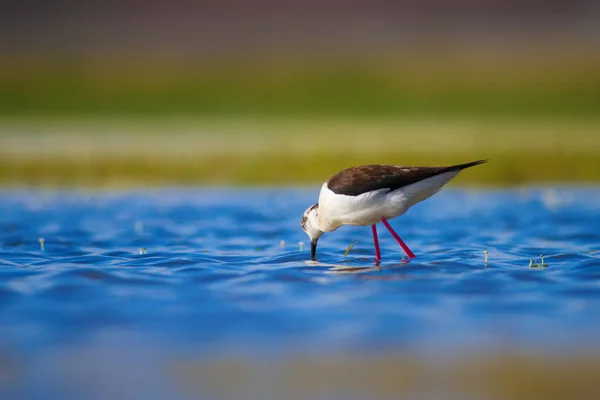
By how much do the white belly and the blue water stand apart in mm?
549

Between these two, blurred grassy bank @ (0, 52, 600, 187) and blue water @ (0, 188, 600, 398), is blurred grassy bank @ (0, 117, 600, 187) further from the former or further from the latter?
blue water @ (0, 188, 600, 398)

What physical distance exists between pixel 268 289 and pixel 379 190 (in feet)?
7.18

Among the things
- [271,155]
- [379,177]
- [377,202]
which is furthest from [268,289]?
[271,155]

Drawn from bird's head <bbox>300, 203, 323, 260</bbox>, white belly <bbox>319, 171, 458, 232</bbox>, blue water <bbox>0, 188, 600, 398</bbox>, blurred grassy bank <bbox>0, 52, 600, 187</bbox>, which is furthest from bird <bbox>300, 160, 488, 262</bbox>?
blurred grassy bank <bbox>0, 52, 600, 187</bbox>

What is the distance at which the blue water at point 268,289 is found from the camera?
6656 mm

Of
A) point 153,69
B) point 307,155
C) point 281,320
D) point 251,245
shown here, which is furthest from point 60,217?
point 153,69

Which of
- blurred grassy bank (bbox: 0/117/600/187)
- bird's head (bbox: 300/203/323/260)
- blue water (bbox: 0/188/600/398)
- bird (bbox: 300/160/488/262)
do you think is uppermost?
blurred grassy bank (bbox: 0/117/600/187)

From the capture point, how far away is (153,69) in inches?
2803

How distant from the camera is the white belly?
10.1m

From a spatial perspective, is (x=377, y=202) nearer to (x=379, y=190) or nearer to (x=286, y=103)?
(x=379, y=190)

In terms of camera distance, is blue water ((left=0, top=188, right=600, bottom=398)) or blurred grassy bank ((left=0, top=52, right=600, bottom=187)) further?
blurred grassy bank ((left=0, top=52, right=600, bottom=187))

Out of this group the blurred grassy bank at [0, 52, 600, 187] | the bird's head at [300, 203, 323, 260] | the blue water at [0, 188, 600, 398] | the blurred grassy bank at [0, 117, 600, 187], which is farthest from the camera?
the blurred grassy bank at [0, 52, 600, 187]

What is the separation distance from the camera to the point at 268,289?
28.5ft

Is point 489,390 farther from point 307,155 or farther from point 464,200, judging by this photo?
point 307,155
